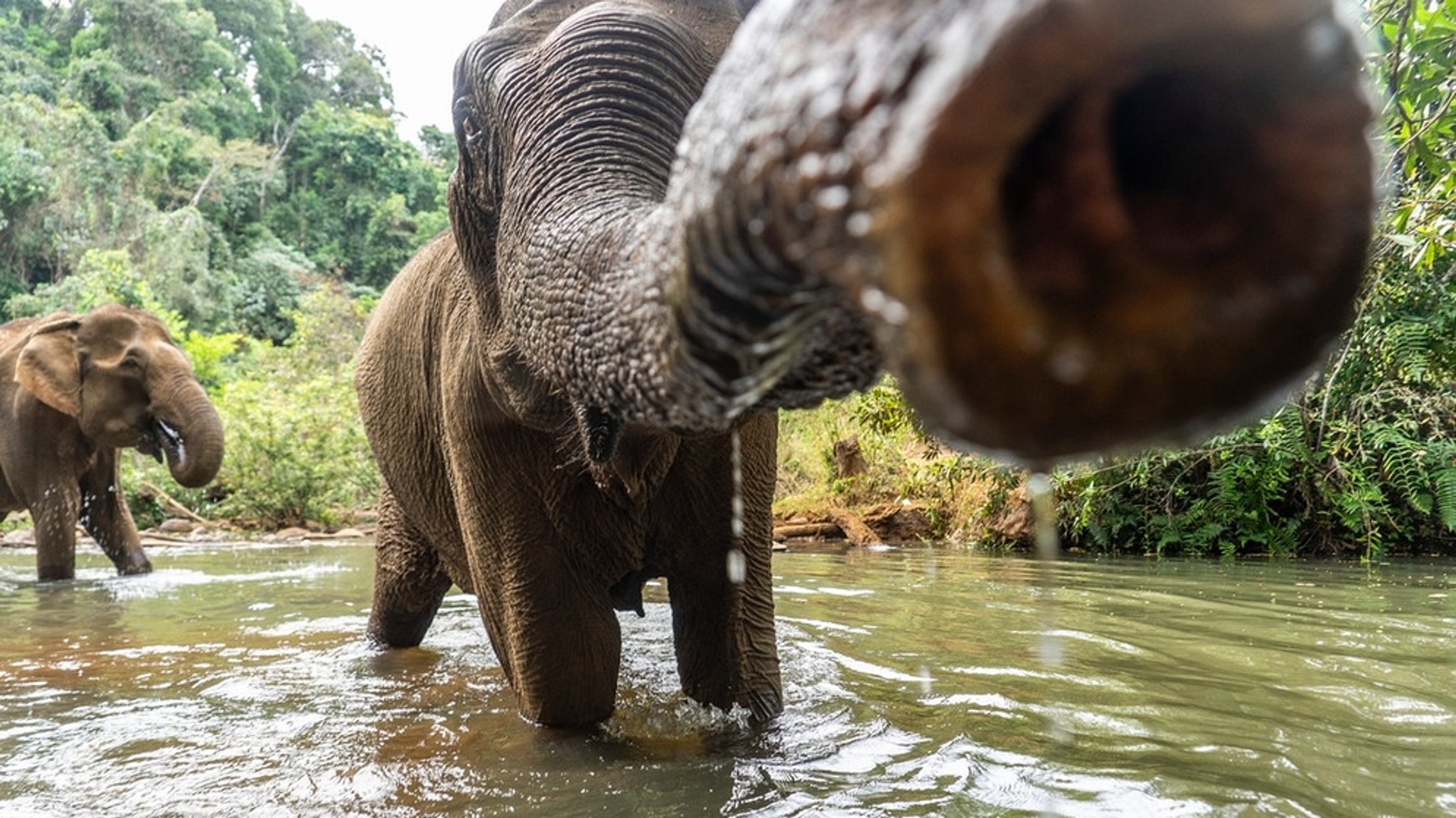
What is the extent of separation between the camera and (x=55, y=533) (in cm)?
895

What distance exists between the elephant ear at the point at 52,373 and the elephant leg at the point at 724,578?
7523 mm

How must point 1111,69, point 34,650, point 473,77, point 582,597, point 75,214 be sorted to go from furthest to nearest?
point 75,214, point 34,650, point 582,597, point 473,77, point 1111,69

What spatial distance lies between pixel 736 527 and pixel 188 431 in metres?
6.82

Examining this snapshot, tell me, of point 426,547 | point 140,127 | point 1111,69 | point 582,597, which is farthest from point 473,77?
point 140,127

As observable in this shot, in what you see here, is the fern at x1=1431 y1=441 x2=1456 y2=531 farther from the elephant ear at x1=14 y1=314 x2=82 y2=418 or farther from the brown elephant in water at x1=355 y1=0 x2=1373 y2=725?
the elephant ear at x1=14 y1=314 x2=82 y2=418

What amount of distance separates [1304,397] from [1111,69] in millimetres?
8616

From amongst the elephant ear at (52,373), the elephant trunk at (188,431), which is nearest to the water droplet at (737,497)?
the elephant trunk at (188,431)

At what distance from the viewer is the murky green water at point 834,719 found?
2.62 metres

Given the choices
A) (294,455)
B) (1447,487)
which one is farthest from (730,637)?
(294,455)

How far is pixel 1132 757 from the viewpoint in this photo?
285 cm

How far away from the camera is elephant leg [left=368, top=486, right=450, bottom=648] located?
4.96 metres

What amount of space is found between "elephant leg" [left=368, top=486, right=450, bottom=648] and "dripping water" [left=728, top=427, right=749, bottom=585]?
2.13m

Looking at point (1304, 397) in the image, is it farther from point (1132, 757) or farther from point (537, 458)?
point (537, 458)

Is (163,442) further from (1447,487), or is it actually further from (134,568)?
(1447,487)
